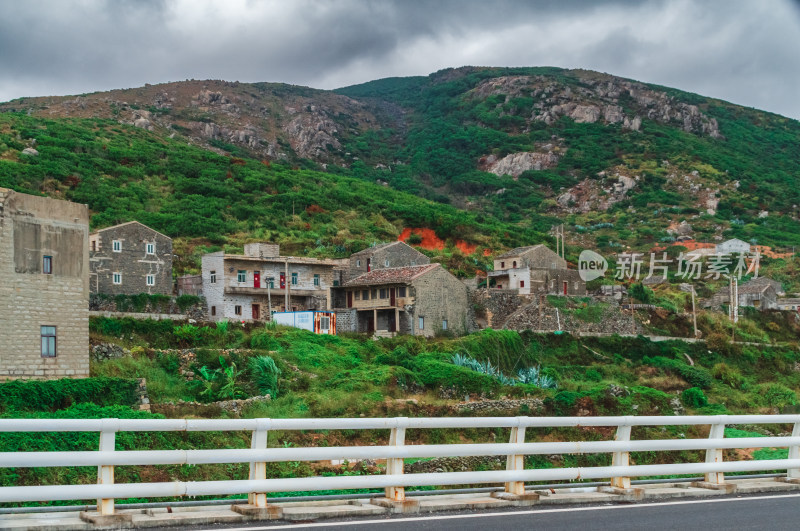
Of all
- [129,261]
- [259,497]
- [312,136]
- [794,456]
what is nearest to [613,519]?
[259,497]

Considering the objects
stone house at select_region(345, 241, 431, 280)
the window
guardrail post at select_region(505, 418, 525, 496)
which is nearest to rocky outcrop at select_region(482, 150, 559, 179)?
stone house at select_region(345, 241, 431, 280)

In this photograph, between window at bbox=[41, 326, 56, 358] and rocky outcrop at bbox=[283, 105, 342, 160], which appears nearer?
window at bbox=[41, 326, 56, 358]

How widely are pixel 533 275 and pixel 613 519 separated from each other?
5416 centimetres

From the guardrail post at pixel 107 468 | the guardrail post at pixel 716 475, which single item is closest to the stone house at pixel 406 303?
the guardrail post at pixel 716 475

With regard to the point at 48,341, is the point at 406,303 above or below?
above

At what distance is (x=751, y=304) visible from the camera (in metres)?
76.0

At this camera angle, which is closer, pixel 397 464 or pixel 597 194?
pixel 397 464

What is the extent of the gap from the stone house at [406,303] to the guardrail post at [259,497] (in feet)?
144

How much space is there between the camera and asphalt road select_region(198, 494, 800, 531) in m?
9.35

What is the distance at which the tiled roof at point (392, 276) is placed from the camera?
180 ft

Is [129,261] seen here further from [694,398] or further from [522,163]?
[522,163]

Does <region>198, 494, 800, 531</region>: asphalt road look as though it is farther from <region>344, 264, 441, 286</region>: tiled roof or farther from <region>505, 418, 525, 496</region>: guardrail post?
<region>344, 264, 441, 286</region>: tiled roof

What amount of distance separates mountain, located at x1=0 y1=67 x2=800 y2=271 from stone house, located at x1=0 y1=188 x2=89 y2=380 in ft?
136

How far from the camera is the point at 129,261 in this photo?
5594 centimetres
